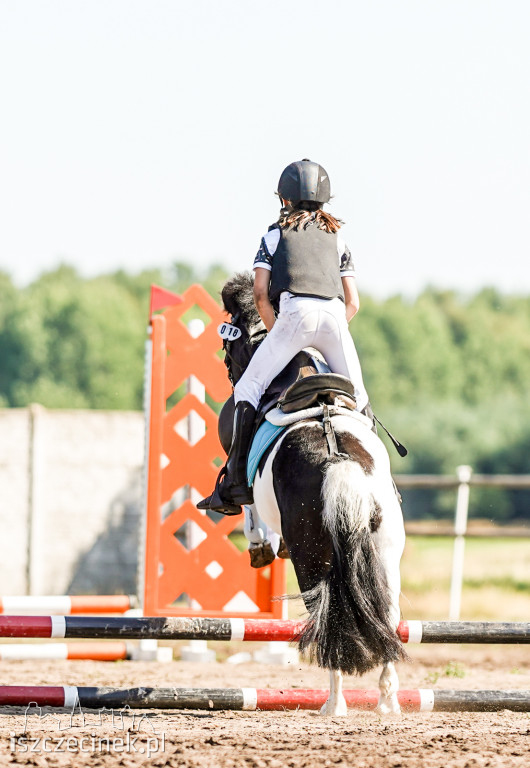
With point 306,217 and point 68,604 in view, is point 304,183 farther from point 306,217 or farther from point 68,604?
point 68,604

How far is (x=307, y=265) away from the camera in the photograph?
496cm

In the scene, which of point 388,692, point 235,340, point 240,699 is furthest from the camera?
point 235,340

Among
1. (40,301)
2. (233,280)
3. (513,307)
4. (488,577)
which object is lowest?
(488,577)

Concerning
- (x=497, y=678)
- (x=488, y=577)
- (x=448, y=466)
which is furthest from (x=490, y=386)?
(x=497, y=678)

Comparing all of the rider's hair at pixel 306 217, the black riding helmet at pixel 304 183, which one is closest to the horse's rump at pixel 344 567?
the rider's hair at pixel 306 217

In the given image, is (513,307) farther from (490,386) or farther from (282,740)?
(282,740)

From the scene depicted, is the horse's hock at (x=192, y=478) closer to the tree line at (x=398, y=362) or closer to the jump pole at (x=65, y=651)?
the jump pole at (x=65, y=651)

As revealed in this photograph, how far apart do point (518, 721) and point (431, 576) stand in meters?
9.84

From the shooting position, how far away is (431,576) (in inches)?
570

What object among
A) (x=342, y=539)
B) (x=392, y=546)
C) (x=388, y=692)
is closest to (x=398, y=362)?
(x=388, y=692)

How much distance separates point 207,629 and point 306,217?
1943 millimetres

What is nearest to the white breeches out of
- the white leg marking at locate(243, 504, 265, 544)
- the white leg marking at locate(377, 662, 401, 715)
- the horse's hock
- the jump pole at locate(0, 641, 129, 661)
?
the white leg marking at locate(243, 504, 265, 544)

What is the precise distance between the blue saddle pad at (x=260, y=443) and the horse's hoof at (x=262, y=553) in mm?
782

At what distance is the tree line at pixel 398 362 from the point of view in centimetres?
4450
